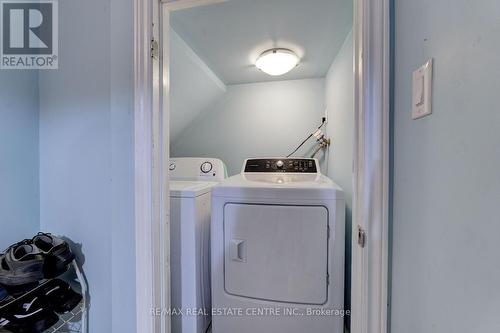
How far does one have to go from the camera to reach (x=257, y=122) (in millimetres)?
2541

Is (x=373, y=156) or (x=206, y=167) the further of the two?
(x=206, y=167)

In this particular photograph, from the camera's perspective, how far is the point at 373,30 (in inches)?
28.6

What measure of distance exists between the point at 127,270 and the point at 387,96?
127 centimetres

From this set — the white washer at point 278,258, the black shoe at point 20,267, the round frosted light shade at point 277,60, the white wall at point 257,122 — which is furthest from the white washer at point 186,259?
the white wall at point 257,122

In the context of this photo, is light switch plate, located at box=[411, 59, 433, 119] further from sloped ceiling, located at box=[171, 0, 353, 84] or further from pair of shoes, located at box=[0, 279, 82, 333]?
pair of shoes, located at box=[0, 279, 82, 333]

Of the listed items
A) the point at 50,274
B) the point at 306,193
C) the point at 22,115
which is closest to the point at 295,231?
the point at 306,193

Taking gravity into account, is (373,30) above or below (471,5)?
above

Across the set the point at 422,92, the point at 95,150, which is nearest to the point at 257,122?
the point at 95,150

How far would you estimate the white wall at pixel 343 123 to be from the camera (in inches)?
53.3

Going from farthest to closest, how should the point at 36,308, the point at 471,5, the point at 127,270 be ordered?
the point at 127,270
the point at 36,308
the point at 471,5

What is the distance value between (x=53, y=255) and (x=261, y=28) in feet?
5.53

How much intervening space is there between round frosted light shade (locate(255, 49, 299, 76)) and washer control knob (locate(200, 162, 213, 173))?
98cm

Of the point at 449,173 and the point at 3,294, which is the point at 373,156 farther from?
the point at 3,294

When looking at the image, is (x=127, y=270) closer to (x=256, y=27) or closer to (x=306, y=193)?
(x=306, y=193)
